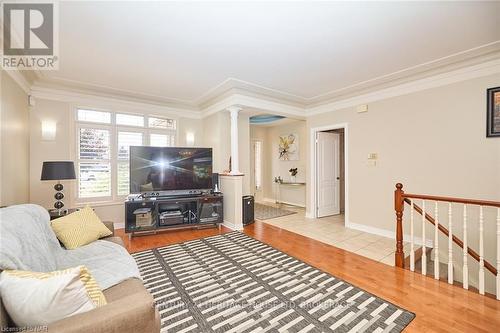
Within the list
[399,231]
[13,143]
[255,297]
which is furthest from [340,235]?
[13,143]

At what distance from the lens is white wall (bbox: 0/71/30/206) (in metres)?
2.70

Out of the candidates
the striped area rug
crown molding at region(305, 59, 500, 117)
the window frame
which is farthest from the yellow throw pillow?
crown molding at region(305, 59, 500, 117)

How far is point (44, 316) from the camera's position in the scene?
976 mm

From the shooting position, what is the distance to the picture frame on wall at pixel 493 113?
285 cm

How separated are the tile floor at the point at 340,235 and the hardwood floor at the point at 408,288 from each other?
0.72 ft

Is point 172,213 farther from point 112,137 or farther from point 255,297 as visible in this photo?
point 255,297

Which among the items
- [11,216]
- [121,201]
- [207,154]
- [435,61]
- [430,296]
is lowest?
[430,296]

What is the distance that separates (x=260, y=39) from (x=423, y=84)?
275 cm

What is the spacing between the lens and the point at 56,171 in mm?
3148

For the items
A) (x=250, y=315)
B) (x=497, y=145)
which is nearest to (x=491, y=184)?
(x=497, y=145)

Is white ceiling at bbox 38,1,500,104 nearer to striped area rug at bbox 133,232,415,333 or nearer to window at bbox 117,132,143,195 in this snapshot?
window at bbox 117,132,143,195

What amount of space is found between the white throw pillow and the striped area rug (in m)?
0.93

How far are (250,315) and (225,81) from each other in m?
3.21

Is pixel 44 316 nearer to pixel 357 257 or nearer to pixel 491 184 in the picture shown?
pixel 357 257
